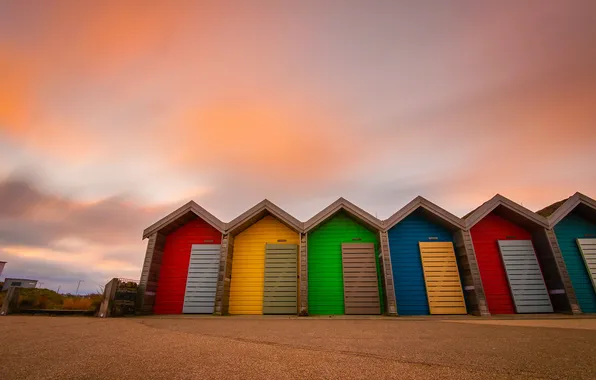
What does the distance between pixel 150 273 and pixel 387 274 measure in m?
10.6

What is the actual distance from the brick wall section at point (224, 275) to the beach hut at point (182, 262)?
0.64 meters

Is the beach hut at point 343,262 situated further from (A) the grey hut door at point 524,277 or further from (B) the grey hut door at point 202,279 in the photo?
(A) the grey hut door at point 524,277

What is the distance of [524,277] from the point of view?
11289mm

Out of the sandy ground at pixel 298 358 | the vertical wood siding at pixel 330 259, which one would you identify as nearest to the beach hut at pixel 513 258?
the vertical wood siding at pixel 330 259

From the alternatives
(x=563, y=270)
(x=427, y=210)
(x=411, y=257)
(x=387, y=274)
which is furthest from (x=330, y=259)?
(x=563, y=270)

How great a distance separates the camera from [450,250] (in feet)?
38.7

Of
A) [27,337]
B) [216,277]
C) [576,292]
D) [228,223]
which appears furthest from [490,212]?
[27,337]

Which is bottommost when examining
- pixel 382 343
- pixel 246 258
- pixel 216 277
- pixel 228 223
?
pixel 382 343

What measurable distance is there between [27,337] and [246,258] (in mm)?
8500

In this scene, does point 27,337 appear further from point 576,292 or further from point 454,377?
point 576,292

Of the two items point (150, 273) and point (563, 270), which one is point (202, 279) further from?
point (563, 270)

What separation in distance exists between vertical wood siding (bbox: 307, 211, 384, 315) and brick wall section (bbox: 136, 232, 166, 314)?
282 inches

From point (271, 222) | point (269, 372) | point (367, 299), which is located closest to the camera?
point (269, 372)

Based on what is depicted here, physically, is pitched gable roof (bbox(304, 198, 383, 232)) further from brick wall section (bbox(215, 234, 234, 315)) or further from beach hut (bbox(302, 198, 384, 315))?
brick wall section (bbox(215, 234, 234, 315))
